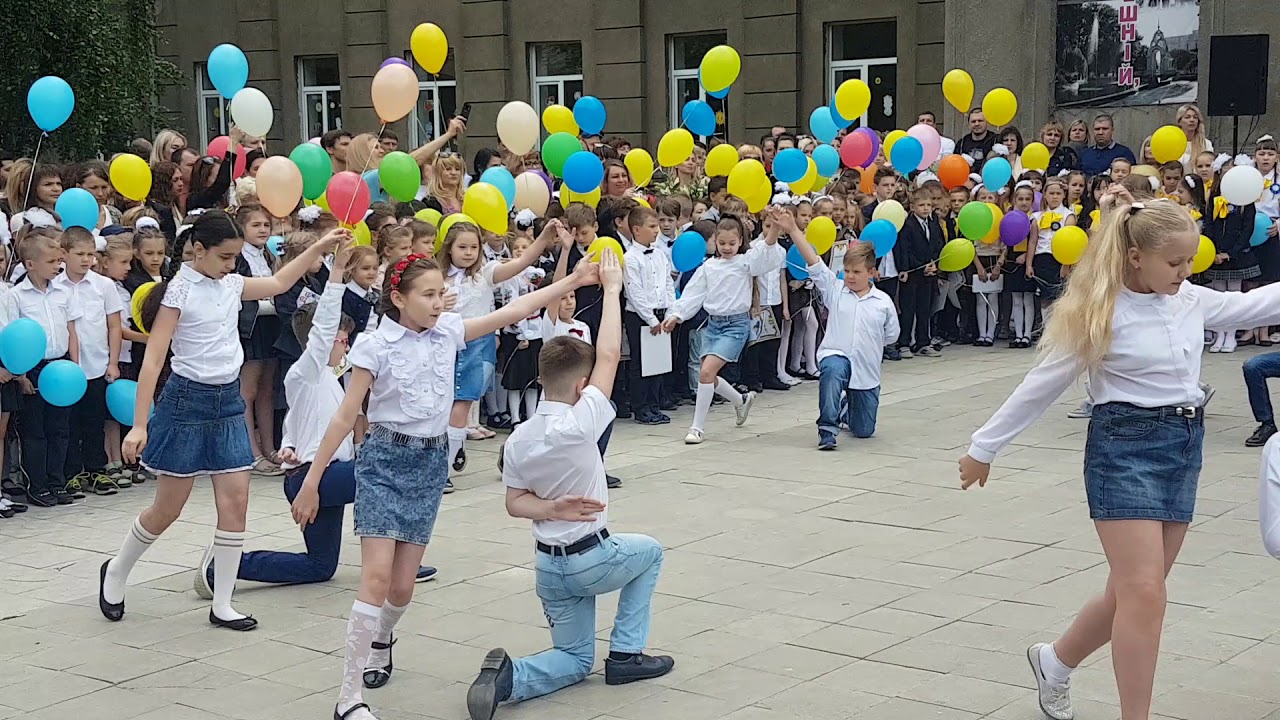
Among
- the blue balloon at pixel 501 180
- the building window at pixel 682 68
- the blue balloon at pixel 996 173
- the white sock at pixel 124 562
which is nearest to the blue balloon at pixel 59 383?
the white sock at pixel 124 562

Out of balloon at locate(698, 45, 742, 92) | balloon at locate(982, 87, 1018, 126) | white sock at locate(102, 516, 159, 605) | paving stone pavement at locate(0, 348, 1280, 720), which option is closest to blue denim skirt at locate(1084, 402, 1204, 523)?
paving stone pavement at locate(0, 348, 1280, 720)

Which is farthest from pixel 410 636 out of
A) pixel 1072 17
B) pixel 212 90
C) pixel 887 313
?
pixel 212 90

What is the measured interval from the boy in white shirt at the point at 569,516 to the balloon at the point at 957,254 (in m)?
9.05

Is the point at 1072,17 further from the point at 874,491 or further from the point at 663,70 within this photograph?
the point at 874,491

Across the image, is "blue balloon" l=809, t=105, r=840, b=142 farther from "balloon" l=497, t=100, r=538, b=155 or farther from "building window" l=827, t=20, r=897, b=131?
"building window" l=827, t=20, r=897, b=131

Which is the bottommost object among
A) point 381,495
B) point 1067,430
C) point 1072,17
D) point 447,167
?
point 1067,430

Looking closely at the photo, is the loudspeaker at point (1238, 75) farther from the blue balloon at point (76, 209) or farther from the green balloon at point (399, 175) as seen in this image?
the blue balloon at point (76, 209)

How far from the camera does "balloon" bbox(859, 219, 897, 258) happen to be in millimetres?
12564

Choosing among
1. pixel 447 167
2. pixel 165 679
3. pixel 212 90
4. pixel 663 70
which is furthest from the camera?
pixel 212 90

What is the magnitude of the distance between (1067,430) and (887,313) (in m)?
1.49

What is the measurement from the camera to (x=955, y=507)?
834 cm

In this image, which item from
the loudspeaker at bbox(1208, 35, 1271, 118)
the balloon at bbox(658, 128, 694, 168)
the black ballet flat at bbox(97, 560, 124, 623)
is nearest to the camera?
the black ballet flat at bbox(97, 560, 124, 623)

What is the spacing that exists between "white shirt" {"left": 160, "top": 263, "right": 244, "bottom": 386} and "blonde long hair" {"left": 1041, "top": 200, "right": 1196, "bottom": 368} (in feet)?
11.3

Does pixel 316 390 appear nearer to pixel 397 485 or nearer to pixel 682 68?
pixel 397 485
